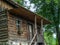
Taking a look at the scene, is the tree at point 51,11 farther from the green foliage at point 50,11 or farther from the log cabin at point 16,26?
the log cabin at point 16,26

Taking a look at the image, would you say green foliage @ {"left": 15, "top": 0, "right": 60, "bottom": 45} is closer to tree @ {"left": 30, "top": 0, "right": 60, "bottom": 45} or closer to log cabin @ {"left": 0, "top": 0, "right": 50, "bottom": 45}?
tree @ {"left": 30, "top": 0, "right": 60, "bottom": 45}

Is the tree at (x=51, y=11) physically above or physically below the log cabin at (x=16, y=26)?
above

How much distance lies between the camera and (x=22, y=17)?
22.0 metres

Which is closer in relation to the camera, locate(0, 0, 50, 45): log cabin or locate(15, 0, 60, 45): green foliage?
locate(0, 0, 50, 45): log cabin

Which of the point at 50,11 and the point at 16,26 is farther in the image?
the point at 50,11

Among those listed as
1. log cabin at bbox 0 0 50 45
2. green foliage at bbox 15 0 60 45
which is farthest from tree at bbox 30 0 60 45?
log cabin at bbox 0 0 50 45

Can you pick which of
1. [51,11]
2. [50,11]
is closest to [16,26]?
[50,11]

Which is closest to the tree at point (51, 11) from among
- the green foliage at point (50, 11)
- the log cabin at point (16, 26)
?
the green foliage at point (50, 11)

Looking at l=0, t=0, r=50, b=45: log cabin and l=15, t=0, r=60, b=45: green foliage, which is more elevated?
l=15, t=0, r=60, b=45: green foliage

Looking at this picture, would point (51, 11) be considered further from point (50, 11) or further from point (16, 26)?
point (16, 26)

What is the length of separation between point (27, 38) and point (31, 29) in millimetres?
1935

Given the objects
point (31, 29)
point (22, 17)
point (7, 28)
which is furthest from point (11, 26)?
point (31, 29)

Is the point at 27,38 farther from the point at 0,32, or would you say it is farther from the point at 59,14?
the point at 59,14

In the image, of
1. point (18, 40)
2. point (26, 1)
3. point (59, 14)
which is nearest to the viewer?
point (18, 40)
